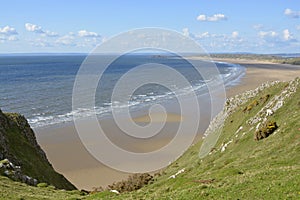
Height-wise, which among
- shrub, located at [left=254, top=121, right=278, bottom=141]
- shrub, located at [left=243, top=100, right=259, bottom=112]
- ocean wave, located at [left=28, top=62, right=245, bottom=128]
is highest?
shrub, located at [left=243, top=100, right=259, bottom=112]

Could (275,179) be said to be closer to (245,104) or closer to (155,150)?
(245,104)

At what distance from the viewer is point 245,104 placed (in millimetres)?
49688

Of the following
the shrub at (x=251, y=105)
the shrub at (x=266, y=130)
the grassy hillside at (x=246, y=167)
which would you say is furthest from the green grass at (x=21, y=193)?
the shrub at (x=251, y=105)

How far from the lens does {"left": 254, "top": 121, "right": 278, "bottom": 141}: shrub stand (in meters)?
34.5

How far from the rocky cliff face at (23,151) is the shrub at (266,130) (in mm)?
21846

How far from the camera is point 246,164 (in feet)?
89.8

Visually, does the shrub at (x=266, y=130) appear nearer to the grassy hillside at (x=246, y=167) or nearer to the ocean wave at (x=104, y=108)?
the grassy hillside at (x=246, y=167)

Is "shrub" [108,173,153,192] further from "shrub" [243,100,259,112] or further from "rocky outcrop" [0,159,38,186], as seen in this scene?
"shrub" [243,100,259,112]

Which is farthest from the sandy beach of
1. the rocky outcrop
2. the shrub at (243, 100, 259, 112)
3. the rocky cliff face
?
the shrub at (243, 100, 259, 112)

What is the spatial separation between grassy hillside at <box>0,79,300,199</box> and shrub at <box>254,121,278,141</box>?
51 centimetres

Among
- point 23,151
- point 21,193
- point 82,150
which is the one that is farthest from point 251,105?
point 21,193

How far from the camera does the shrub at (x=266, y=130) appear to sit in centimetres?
3453

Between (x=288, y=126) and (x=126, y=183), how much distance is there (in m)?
16.8

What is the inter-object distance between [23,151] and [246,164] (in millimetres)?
25519
